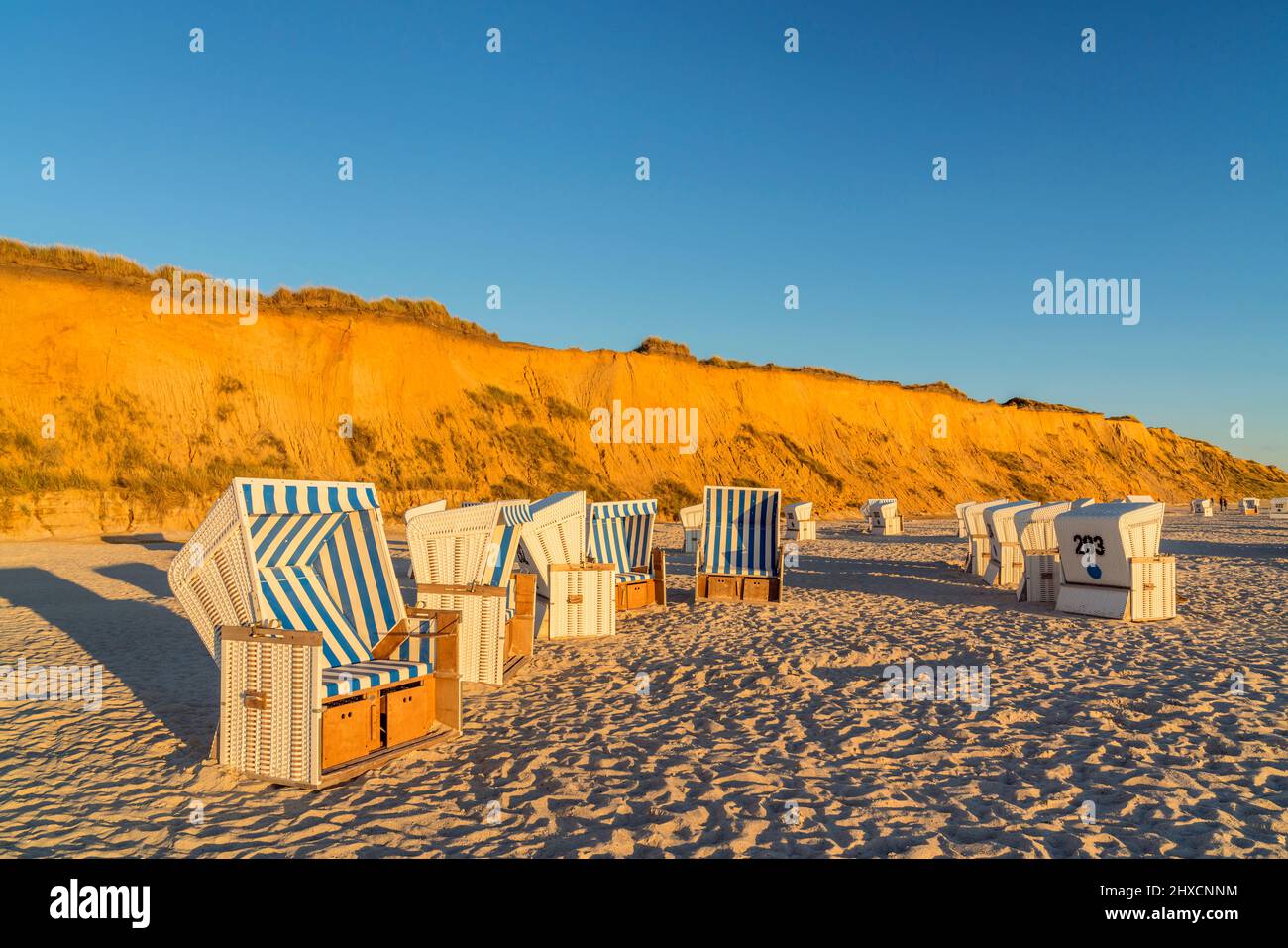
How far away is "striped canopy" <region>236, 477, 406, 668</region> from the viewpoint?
5188 mm

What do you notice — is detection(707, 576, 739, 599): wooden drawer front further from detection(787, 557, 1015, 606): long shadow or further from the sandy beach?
the sandy beach

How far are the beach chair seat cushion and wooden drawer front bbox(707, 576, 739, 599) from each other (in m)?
7.09

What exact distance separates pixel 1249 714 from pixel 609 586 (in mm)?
6064

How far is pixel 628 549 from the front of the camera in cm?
→ 1223

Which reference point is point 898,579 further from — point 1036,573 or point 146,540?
point 146,540

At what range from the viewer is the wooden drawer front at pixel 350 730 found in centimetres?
453

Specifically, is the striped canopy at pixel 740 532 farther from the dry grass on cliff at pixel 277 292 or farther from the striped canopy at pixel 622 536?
the dry grass on cliff at pixel 277 292

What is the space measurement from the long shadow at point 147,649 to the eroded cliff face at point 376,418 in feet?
45.0

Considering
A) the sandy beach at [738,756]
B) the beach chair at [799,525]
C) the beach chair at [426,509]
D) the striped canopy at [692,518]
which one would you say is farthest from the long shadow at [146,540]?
the beach chair at [799,525]

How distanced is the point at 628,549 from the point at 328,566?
6.87 m

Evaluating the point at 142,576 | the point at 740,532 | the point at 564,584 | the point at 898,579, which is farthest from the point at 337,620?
the point at 898,579

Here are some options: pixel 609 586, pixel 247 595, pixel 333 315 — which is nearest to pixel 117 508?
pixel 333 315

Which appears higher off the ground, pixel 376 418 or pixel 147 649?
pixel 376 418

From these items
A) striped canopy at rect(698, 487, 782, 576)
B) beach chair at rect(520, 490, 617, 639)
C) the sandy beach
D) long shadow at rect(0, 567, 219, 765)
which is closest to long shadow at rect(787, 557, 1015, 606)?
striped canopy at rect(698, 487, 782, 576)
